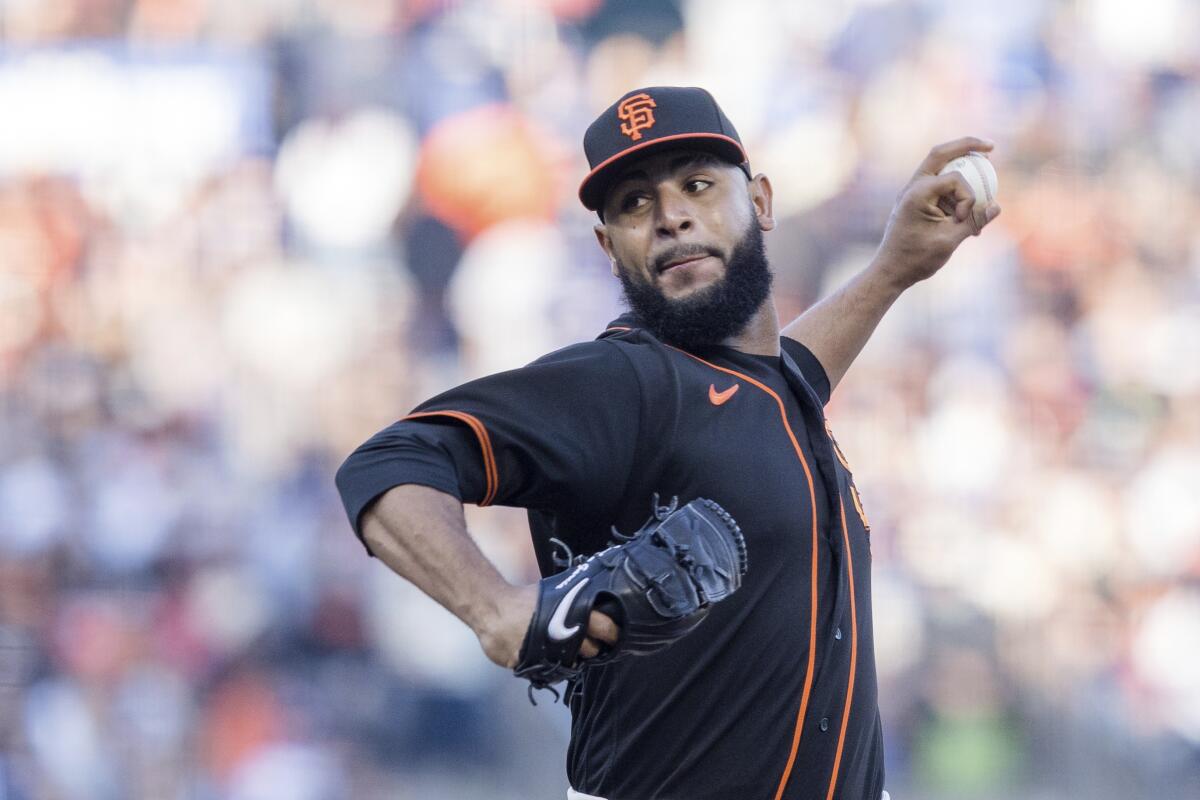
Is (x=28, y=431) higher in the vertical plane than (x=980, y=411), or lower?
lower

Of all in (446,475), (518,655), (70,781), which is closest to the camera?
(518,655)

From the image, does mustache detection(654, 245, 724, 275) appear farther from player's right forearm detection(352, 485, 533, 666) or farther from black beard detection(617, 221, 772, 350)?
player's right forearm detection(352, 485, 533, 666)

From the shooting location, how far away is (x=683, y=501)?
2314 mm

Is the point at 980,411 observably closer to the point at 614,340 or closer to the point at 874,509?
the point at 874,509

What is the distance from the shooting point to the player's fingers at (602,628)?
1.87 m

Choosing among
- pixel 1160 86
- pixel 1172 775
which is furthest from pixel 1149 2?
pixel 1172 775

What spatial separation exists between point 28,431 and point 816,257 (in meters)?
3.68

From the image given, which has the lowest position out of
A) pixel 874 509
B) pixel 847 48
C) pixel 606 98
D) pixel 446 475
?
pixel 446 475

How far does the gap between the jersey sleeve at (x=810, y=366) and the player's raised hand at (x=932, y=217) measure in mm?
299

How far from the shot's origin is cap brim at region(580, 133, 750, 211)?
2557mm

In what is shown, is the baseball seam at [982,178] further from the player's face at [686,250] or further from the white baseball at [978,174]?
the player's face at [686,250]

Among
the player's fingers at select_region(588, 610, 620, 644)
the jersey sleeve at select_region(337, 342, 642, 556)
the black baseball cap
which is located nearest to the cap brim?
the black baseball cap

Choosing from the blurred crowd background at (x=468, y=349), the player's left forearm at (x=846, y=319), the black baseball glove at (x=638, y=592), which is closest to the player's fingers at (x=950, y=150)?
the player's left forearm at (x=846, y=319)

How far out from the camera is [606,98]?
6.63 meters
